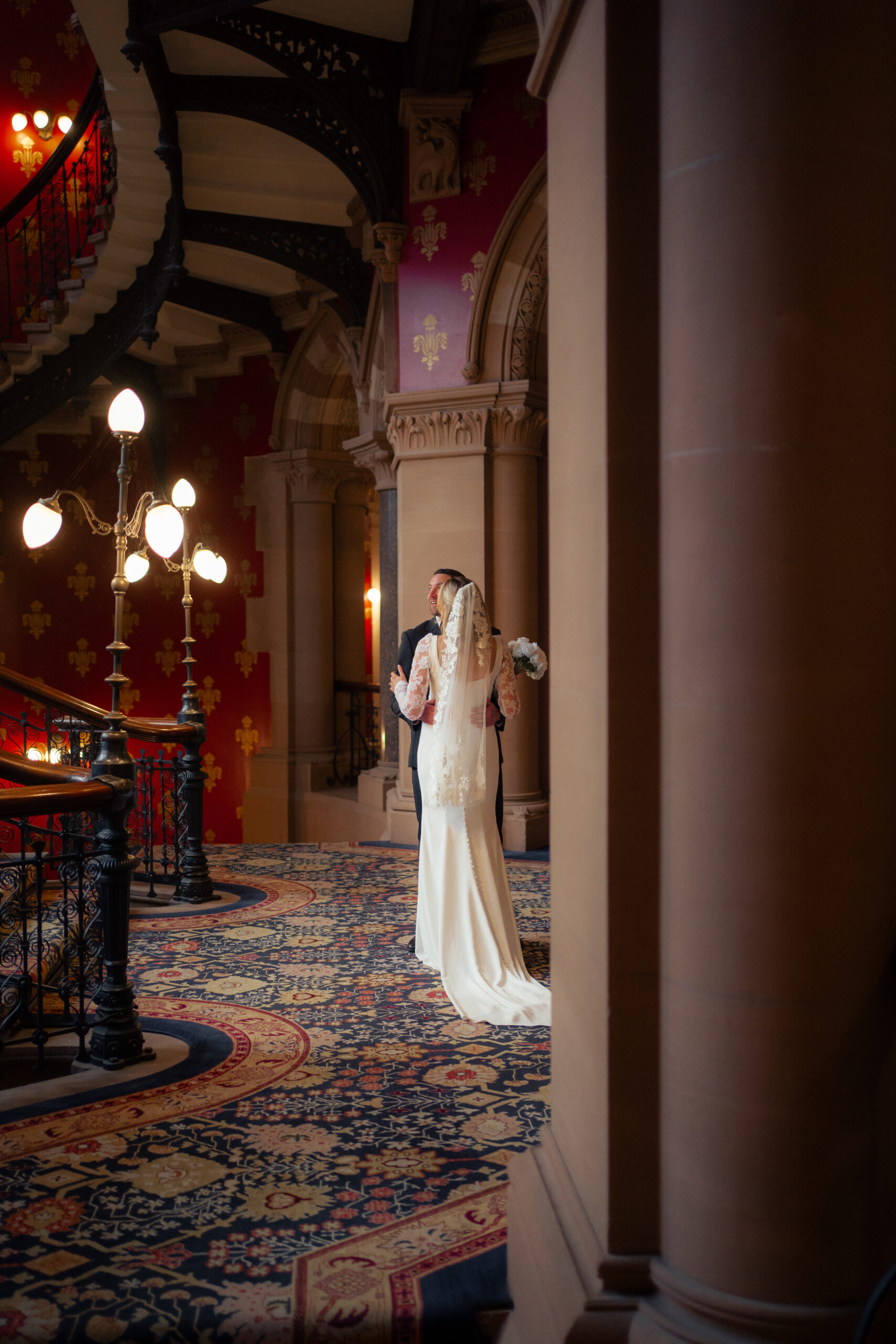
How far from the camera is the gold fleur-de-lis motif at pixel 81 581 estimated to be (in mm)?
12500

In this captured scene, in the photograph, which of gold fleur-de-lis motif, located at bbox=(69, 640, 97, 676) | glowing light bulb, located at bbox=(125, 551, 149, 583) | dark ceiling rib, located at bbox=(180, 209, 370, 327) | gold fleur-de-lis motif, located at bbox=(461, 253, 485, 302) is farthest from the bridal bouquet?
gold fleur-de-lis motif, located at bbox=(69, 640, 97, 676)

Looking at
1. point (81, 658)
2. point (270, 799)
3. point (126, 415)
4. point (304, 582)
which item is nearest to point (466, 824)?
point (126, 415)

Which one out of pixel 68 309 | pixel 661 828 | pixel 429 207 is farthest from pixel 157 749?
pixel 661 828

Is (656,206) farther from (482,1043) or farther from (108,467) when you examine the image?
(108,467)

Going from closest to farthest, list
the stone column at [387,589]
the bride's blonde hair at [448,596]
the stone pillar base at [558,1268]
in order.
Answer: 1. the stone pillar base at [558,1268]
2. the bride's blonde hair at [448,596]
3. the stone column at [387,589]

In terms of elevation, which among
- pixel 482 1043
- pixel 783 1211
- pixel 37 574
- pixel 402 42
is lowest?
pixel 482 1043

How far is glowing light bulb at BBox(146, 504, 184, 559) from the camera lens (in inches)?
184

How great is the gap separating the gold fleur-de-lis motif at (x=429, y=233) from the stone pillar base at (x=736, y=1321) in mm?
7432

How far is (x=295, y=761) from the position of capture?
442 inches

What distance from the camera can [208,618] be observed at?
12.1 metres

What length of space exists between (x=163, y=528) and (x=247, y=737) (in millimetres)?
7436

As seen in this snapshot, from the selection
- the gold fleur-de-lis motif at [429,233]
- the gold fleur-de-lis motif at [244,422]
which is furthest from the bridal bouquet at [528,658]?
the gold fleur-de-lis motif at [244,422]

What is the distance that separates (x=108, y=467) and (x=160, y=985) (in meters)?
9.09

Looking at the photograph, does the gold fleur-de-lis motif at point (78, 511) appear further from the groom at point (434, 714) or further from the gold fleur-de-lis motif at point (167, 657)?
the groom at point (434, 714)
